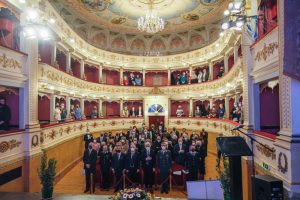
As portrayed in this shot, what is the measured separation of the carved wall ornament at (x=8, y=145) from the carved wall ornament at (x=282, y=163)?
7.09 metres

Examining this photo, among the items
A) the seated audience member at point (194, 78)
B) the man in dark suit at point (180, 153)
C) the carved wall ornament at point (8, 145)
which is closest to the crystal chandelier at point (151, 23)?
the man in dark suit at point (180, 153)

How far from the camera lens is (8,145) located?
6.96m

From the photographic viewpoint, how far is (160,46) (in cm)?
2192

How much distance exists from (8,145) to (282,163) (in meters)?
7.25

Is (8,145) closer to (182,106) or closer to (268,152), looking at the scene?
(268,152)

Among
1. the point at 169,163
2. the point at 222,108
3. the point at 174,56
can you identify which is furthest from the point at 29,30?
the point at 174,56

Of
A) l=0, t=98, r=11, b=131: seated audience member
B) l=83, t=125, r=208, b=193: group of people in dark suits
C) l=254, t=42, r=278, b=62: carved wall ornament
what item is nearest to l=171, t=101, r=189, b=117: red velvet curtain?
l=83, t=125, r=208, b=193: group of people in dark suits

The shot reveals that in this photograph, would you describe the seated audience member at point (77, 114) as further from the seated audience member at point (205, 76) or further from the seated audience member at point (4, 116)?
the seated audience member at point (205, 76)

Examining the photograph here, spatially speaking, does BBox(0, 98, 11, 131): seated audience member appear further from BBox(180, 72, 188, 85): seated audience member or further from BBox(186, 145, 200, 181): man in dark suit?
BBox(180, 72, 188, 85): seated audience member

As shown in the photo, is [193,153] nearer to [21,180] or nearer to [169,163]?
[169,163]

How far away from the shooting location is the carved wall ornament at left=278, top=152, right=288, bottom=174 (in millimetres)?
4289

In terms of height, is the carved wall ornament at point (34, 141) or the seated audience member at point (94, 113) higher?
the seated audience member at point (94, 113)

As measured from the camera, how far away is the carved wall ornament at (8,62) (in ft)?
22.5

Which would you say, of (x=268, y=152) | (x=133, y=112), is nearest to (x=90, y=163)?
(x=268, y=152)
